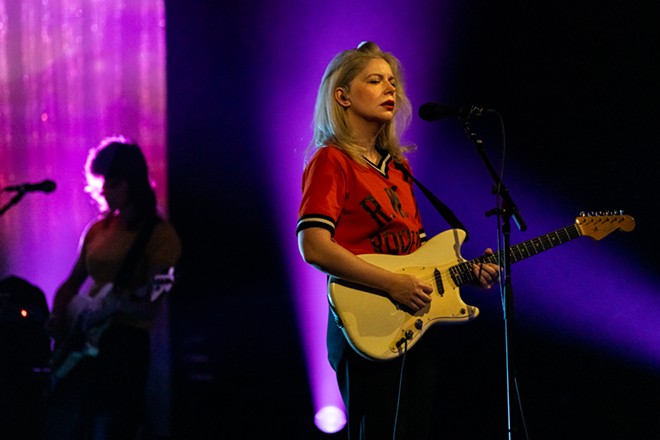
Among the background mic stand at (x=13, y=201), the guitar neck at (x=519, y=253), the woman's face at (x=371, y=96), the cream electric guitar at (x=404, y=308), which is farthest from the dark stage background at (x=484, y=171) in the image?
the woman's face at (x=371, y=96)

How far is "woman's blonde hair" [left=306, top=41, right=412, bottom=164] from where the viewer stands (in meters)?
2.89

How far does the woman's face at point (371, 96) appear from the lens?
2.92 m

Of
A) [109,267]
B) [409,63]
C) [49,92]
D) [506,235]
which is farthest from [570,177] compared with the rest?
[49,92]

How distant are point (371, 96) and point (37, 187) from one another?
7.59 ft

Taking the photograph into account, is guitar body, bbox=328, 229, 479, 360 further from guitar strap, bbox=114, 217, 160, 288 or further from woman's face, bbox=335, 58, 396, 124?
guitar strap, bbox=114, 217, 160, 288

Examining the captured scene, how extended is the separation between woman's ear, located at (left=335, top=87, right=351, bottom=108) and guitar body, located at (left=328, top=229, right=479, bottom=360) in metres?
0.67

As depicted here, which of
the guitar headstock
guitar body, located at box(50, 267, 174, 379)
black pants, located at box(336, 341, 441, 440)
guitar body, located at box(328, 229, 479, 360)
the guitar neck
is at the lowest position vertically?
guitar body, located at box(50, 267, 174, 379)

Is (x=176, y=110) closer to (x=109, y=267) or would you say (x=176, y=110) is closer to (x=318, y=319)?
(x=109, y=267)

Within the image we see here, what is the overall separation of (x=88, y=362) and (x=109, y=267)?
1.84 ft

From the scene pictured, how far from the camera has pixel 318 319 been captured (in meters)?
4.33

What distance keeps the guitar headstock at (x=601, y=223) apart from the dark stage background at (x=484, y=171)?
952 millimetres

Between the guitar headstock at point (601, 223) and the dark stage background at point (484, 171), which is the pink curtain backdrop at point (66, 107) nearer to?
the dark stage background at point (484, 171)

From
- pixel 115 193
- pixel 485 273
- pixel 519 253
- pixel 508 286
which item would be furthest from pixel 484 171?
pixel 115 193

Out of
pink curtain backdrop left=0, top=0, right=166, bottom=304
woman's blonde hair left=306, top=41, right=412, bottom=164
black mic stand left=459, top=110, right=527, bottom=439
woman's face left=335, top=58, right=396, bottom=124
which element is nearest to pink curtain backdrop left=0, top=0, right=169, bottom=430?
pink curtain backdrop left=0, top=0, right=166, bottom=304
